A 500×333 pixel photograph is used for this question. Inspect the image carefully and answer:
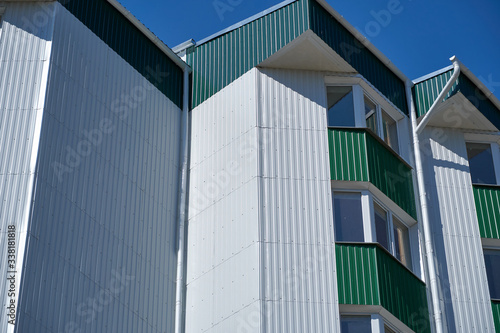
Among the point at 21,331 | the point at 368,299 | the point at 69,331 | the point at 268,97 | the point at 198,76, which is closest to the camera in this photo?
the point at 21,331

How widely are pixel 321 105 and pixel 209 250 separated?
532 centimetres

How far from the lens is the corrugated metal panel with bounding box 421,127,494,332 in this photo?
22.9 m

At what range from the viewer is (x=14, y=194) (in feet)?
62.3

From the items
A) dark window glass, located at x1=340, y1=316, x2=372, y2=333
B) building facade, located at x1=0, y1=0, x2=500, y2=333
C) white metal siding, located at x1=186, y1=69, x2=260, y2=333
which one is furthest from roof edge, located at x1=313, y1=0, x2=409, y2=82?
dark window glass, located at x1=340, y1=316, x2=372, y2=333

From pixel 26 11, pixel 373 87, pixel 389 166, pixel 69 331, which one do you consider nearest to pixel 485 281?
pixel 389 166

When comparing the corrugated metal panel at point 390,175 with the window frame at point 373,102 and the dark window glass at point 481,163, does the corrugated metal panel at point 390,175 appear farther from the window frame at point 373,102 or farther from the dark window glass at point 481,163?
the dark window glass at point 481,163

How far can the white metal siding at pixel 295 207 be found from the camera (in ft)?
66.9

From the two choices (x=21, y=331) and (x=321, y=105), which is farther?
(x=321, y=105)

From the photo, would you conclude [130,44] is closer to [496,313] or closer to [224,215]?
[224,215]

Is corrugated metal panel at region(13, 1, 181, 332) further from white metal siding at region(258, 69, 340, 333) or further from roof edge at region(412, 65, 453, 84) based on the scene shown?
roof edge at region(412, 65, 453, 84)

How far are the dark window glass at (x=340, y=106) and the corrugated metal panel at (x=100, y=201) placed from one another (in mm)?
4577

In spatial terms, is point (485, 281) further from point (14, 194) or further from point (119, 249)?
point (14, 194)

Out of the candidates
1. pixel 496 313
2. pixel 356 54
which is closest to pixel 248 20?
pixel 356 54

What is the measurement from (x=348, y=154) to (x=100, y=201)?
6899mm
